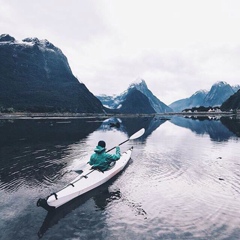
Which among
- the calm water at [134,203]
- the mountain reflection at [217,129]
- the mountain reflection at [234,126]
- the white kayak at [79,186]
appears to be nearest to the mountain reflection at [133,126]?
the mountain reflection at [217,129]

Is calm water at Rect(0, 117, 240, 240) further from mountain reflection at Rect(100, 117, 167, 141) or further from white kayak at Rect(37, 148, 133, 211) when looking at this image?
mountain reflection at Rect(100, 117, 167, 141)

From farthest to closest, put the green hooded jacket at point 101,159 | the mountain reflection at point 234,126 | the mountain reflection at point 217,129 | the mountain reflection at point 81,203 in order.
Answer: the mountain reflection at point 234,126, the mountain reflection at point 217,129, the green hooded jacket at point 101,159, the mountain reflection at point 81,203

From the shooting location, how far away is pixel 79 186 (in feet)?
45.5

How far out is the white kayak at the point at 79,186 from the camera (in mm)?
11695

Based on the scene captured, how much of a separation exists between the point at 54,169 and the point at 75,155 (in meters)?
6.15

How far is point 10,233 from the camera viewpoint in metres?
10.1

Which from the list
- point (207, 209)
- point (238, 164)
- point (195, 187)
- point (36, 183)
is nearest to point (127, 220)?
point (207, 209)

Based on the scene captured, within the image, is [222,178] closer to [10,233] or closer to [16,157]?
[10,233]

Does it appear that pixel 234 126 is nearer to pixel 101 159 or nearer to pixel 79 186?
pixel 101 159

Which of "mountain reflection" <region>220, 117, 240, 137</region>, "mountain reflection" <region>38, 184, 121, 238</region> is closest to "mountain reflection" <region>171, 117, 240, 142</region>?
"mountain reflection" <region>220, 117, 240, 137</region>

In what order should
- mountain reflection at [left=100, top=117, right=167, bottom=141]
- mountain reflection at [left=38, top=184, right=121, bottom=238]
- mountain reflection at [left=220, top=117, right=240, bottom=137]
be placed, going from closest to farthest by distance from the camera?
1. mountain reflection at [left=38, top=184, right=121, bottom=238]
2. mountain reflection at [left=220, top=117, right=240, bottom=137]
3. mountain reflection at [left=100, top=117, right=167, bottom=141]

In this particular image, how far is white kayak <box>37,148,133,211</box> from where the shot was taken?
460 inches

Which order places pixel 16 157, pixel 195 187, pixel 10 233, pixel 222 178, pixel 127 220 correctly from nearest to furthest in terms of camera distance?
1. pixel 10 233
2. pixel 127 220
3. pixel 195 187
4. pixel 222 178
5. pixel 16 157

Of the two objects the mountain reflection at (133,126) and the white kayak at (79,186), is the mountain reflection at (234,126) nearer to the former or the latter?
the mountain reflection at (133,126)
